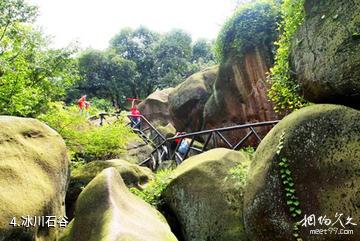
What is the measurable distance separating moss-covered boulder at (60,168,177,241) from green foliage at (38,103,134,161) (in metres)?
4.62

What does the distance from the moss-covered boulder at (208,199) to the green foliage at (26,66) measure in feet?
13.4

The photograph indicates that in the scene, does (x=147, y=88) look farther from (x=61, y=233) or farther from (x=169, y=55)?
(x=61, y=233)

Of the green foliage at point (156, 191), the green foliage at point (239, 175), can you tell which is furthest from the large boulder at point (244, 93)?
the green foliage at point (239, 175)

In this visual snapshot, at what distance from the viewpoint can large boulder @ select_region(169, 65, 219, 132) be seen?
1580 cm

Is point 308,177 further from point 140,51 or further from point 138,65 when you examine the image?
point 140,51

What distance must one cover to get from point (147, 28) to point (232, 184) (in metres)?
36.2

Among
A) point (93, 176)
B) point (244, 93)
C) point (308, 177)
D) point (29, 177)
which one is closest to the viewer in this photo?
point (308, 177)

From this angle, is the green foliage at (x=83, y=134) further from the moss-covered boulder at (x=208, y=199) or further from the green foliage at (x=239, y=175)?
the green foliage at (x=239, y=175)

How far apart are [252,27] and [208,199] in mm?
7514

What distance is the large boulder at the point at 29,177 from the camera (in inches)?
161

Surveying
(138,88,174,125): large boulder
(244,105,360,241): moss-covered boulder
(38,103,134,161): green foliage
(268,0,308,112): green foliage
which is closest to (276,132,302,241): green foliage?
(244,105,360,241): moss-covered boulder

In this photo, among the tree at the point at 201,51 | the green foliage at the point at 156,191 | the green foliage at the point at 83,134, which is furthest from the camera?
the tree at the point at 201,51

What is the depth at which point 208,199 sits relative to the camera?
5.60 meters

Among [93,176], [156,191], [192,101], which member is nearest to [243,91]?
[192,101]
